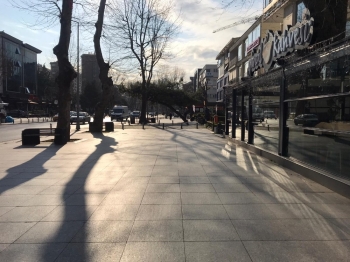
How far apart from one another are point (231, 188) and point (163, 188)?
1416mm

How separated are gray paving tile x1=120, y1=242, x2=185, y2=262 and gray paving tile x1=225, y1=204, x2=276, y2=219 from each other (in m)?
1.44

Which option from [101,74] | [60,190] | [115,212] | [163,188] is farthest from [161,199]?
[101,74]

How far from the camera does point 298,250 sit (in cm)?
400

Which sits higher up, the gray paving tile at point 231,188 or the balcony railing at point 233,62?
the balcony railing at point 233,62

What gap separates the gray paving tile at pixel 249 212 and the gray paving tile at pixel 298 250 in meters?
1.00

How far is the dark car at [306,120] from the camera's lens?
27.0ft

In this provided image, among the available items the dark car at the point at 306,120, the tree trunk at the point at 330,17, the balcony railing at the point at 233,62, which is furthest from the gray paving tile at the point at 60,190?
the balcony railing at the point at 233,62

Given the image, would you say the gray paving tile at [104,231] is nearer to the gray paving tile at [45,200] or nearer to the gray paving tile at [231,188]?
the gray paving tile at [45,200]

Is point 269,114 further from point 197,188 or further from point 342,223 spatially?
point 342,223

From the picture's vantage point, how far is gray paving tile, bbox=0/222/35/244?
4.38 metres

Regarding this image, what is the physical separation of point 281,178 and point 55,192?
507 cm

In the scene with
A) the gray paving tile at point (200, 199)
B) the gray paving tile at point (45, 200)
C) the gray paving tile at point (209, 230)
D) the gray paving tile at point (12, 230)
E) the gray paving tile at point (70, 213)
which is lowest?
the gray paving tile at point (12, 230)

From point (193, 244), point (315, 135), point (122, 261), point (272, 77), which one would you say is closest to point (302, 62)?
point (315, 135)

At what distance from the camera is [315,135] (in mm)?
8250
